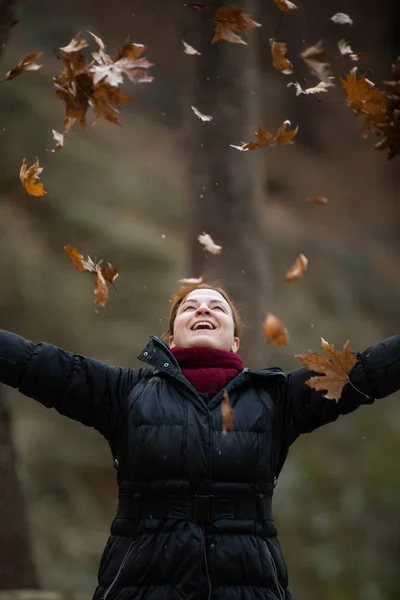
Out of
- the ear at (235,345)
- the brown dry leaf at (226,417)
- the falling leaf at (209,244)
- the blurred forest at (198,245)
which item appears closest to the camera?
the brown dry leaf at (226,417)

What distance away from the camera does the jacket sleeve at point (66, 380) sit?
2926 mm

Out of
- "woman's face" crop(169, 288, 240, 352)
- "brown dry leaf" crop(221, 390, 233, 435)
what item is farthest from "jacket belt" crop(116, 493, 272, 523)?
"woman's face" crop(169, 288, 240, 352)

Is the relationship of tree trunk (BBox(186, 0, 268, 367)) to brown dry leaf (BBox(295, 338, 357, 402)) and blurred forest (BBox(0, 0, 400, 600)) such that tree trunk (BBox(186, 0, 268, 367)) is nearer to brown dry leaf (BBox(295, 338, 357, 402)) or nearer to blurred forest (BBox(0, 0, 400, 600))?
blurred forest (BBox(0, 0, 400, 600))

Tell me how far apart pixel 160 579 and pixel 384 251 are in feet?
29.3

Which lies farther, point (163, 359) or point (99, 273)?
point (99, 273)

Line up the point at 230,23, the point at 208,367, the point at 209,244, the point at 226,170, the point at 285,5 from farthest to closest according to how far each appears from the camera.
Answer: the point at 226,170, the point at 209,244, the point at 230,23, the point at 285,5, the point at 208,367

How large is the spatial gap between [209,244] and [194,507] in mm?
2371

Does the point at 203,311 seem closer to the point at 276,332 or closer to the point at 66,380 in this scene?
the point at 276,332

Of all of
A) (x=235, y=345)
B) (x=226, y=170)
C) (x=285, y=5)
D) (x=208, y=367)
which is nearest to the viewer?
(x=208, y=367)

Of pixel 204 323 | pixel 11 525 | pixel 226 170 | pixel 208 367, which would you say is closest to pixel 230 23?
pixel 204 323

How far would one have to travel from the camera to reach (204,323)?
3189mm

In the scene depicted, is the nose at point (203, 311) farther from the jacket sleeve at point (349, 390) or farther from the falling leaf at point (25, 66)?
the falling leaf at point (25, 66)

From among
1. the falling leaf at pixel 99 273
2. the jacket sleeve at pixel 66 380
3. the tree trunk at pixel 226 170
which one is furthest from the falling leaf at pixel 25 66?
the tree trunk at pixel 226 170

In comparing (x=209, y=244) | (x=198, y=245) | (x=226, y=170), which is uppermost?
(x=226, y=170)
